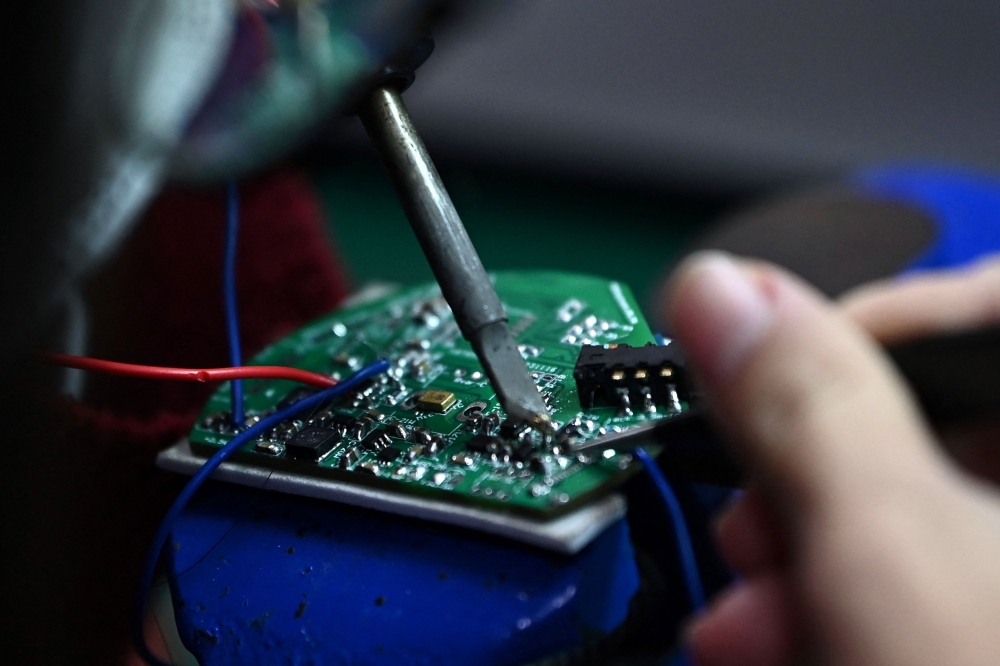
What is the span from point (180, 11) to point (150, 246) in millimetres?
453

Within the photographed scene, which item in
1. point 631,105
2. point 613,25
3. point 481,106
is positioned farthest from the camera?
point 481,106

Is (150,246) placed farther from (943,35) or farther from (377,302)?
(943,35)

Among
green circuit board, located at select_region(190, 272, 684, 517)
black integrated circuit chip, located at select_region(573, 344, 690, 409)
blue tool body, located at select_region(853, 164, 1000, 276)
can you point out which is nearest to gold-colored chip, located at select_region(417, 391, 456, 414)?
green circuit board, located at select_region(190, 272, 684, 517)

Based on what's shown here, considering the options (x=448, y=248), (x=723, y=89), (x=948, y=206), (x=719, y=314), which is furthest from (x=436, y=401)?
(x=723, y=89)

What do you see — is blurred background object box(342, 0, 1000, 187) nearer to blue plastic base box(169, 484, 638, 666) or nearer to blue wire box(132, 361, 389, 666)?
blue wire box(132, 361, 389, 666)

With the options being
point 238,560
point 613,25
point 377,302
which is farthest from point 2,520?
point 613,25

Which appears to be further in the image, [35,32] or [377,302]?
[377,302]

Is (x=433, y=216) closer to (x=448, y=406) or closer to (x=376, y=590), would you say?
(x=448, y=406)

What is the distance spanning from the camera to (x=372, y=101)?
63cm

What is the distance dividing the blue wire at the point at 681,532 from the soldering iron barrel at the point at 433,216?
0.17m

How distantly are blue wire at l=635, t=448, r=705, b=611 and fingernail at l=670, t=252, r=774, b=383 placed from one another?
0.64 feet

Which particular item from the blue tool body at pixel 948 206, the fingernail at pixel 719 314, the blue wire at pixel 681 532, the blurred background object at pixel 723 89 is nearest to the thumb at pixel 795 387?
the fingernail at pixel 719 314

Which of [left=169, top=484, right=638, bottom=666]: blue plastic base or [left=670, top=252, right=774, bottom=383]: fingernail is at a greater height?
[left=670, top=252, right=774, bottom=383]: fingernail

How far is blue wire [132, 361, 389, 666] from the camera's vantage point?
0.66 meters
